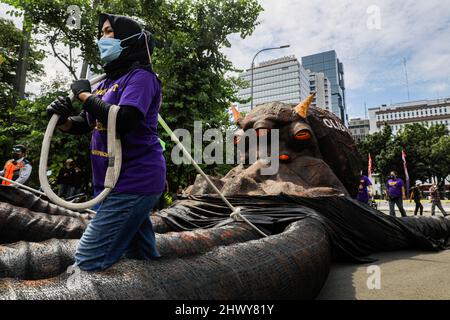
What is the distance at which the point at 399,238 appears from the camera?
520cm

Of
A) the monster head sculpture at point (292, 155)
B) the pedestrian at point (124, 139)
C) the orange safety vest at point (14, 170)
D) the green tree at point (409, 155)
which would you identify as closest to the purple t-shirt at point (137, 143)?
the pedestrian at point (124, 139)

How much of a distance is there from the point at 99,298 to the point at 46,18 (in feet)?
47.8

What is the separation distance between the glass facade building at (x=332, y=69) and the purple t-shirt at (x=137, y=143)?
139m

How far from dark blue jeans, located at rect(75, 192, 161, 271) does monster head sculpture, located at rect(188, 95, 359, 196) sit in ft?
11.4

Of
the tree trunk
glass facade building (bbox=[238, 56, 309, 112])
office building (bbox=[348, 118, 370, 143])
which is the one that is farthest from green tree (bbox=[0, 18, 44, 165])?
office building (bbox=[348, 118, 370, 143])

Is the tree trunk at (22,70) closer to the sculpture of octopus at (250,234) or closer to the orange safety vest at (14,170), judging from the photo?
the orange safety vest at (14,170)

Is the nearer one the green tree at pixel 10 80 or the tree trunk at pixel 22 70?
the green tree at pixel 10 80

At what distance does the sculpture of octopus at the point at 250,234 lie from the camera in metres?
1.82

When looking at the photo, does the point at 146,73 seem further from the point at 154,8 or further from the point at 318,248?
the point at 154,8

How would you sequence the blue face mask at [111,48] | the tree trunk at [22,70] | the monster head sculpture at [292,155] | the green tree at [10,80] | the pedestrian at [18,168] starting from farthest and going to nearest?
the tree trunk at [22,70], the green tree at [10,80], the pedestrian at [18,168], the monster head sculpture at [292,155], the blue face mask at [111,48]

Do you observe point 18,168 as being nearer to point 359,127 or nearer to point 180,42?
point 180,42

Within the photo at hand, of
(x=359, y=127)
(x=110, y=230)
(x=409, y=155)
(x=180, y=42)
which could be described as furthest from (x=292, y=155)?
(x=359, y=127)

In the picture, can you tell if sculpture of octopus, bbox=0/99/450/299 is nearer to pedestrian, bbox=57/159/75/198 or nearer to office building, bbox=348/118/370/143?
pedestrian, bbox=57/159/75/198
